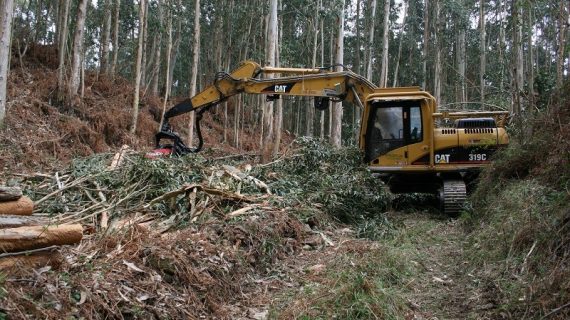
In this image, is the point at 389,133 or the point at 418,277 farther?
Result: the point at 389,133

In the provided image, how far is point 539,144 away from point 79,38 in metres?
13.5

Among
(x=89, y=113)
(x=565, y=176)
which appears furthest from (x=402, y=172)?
(x=89, y=113)

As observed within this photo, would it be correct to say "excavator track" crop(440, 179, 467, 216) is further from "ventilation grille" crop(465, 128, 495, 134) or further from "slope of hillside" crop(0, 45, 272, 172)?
"slope of hillside" crop(0, 45, 272, 172)

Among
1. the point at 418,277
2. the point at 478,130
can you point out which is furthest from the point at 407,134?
the point at 418,277

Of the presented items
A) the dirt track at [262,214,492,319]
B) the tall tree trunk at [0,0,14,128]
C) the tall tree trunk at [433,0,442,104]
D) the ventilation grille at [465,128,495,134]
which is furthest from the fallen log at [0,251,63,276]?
the tall tree trunk at [433,0,442,104]

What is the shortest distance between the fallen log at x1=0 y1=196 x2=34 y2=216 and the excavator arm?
6167 millimetres

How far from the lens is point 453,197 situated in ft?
31.4

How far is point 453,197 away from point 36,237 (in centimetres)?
771

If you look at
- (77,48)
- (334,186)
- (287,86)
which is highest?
(77,48)

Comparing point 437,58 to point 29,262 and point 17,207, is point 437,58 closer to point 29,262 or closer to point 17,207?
point 17,207

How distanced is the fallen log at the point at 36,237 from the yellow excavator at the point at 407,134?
6871mm

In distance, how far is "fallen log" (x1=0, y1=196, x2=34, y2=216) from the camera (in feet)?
14.7

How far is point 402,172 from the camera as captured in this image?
10359 mm

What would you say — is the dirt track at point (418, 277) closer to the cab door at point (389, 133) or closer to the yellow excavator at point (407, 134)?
the yellow excavator at point (407, 134)
